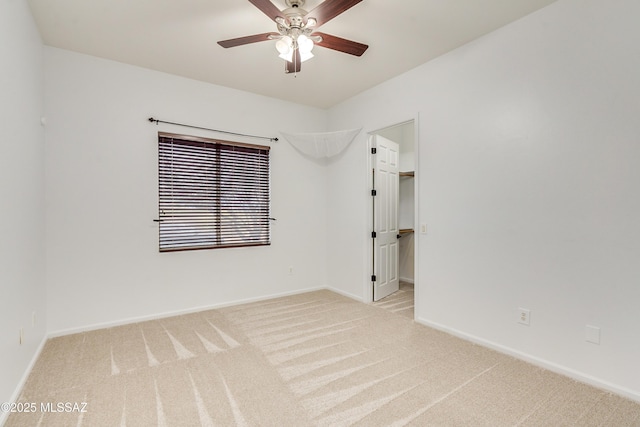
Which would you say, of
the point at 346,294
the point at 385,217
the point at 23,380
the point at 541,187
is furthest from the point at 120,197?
the point at 541,187

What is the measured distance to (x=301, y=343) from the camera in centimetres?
282

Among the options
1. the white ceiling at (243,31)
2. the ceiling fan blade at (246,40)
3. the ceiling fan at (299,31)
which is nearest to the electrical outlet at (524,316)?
the white ceiling at (243,31)

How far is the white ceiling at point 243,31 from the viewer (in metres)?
2.33

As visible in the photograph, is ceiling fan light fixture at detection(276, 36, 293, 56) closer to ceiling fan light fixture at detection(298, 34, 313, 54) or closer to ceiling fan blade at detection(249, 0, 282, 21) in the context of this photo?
ceiling fan light fixture at detection(298, 34, 313, 54)

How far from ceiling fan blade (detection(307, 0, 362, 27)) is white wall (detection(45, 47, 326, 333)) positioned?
7.08 feet

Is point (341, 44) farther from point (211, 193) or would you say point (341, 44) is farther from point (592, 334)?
point (592, 334)

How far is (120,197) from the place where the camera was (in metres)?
3.22

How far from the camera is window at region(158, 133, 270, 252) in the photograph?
3467 millimetres

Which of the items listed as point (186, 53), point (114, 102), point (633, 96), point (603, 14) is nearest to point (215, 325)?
point (114, 102)

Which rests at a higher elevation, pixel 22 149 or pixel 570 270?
pixel 22 149

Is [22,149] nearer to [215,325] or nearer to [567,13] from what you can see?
[215,325]

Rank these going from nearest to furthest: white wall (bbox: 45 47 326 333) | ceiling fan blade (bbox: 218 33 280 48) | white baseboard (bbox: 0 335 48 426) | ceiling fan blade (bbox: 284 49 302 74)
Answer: white baseboard (bbox: 0 335 48 426)
ceiling fan blade (bbox: 218 33 280 48)
ceiling fan blade (bbox: 284 49 302 74)
white wall (bbox: 45 47 326 333)

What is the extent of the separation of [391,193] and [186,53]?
119 inches

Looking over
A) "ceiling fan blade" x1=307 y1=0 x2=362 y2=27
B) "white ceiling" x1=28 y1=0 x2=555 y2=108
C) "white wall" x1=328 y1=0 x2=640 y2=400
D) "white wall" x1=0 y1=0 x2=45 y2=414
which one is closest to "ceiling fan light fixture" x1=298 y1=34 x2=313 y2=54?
"ceiling fan blade" x1=307 y1=0 x2=362 y2=27
